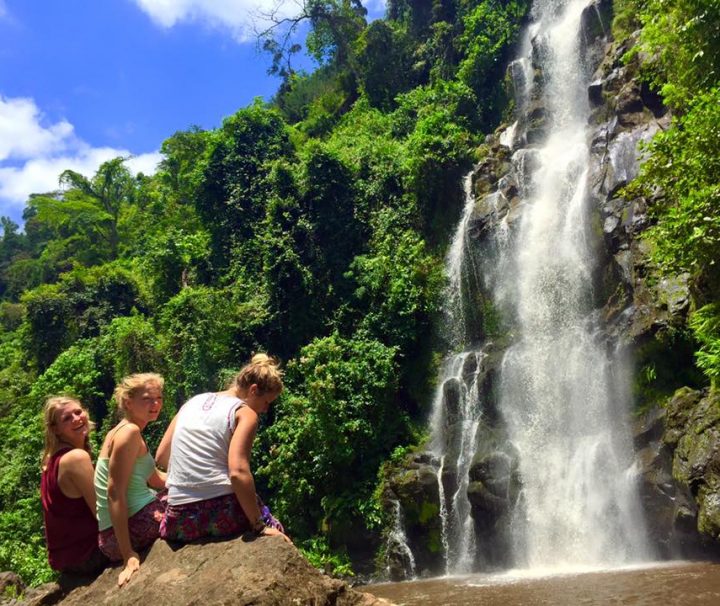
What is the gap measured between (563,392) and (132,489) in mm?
11523

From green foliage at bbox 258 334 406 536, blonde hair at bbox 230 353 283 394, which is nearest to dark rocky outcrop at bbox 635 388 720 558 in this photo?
green foliage at bbox 258 334 406 536

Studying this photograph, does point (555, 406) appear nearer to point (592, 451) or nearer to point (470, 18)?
point (592, 451)

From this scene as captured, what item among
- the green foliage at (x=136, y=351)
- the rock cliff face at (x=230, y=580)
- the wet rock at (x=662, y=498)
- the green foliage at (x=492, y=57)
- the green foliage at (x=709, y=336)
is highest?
the green foliage at (x=492, y=57)

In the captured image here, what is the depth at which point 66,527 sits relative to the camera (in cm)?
354

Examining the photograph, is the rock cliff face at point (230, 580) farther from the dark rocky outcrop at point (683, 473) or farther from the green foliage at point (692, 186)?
the green foliage at point (692, 186)

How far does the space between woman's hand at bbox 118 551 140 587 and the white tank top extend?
325 mm

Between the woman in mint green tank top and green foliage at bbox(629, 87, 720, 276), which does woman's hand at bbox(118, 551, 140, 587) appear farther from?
green foliage at bbox(629, 87, 720, 276)

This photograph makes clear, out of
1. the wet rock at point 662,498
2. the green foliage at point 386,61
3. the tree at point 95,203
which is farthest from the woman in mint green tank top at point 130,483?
the tree at point 95,203

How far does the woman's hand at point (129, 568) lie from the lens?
3074 millimetres

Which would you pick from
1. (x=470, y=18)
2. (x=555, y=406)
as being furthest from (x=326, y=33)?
(x=555, y=406)

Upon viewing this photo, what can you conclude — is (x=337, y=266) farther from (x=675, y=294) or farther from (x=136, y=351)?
(x=675, y=294)

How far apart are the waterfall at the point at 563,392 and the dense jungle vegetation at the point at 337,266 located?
104 inches

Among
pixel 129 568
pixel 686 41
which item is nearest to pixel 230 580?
pixel 129 568

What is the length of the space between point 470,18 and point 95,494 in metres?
26.0
